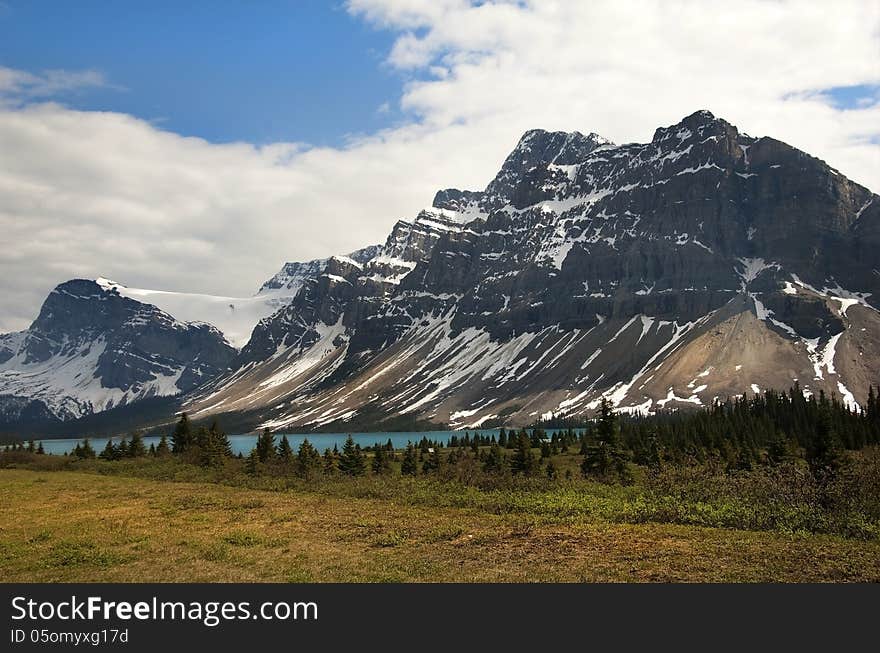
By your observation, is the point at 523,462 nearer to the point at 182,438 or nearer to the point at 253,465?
the point at 253,465

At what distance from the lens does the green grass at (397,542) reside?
27281 mm

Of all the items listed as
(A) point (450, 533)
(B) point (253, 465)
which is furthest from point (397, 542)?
(B) point (253, 465)

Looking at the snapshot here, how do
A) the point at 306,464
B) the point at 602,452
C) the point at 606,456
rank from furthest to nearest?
1. the point at 306,464
2. the point at 602,452
3. the point at 606,456

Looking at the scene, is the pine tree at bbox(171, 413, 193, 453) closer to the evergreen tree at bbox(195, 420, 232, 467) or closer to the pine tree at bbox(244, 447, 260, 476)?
the evergreen tree at bbox(195, 420, 232, 467)

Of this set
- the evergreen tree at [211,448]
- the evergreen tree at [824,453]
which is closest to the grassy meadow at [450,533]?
the evergreen tree at [824,453]

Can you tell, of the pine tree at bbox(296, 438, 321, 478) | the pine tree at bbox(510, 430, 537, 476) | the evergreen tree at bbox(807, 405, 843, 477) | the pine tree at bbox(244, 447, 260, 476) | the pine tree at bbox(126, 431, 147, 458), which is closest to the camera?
the evergreen tree at bbox(807, 405, 843, 477)

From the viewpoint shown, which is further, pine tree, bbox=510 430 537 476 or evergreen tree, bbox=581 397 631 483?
pine tree, bbox=510 430 537 476

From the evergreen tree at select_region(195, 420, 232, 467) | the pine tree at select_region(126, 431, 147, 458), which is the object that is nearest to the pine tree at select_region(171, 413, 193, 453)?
the evergreen tree at select_region(195, 420, 232, 467)

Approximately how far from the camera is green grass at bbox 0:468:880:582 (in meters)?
27.3

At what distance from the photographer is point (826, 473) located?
4547 centimetres

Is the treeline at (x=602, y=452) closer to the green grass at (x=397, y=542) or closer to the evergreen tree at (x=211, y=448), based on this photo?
the evergreen tree at (x=211, y=448)

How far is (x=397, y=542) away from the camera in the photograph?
111 ft
